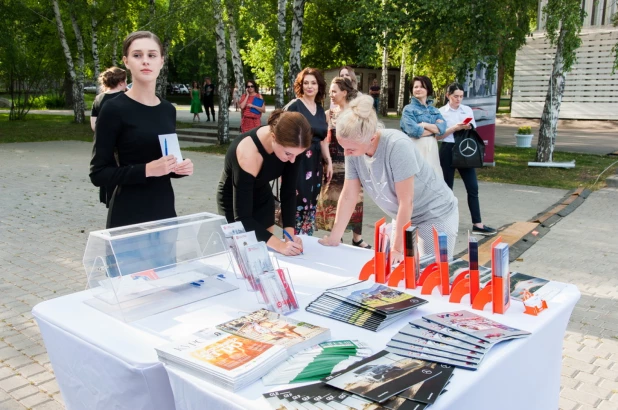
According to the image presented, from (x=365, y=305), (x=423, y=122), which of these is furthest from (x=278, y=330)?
(x=423, y=122)

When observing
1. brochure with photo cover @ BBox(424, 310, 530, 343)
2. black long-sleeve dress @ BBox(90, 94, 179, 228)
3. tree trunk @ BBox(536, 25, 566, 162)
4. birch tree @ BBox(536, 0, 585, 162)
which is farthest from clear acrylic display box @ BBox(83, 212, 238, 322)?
tree trunk @ BBox(536, 25, 566, 162)

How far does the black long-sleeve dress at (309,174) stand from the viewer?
4.61 meters

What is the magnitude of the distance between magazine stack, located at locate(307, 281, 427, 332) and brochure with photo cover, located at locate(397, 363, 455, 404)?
385mm

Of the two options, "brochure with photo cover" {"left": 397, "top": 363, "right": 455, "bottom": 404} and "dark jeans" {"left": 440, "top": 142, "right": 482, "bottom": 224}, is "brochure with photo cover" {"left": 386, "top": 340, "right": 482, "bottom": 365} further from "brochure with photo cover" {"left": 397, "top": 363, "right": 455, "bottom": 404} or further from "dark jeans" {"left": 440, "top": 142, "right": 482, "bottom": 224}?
"dark jeans" {"left": 440, "top": 142, "right": 482, "bottom": 224}

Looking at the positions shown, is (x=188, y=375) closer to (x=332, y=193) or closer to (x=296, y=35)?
(x=332, y=193)

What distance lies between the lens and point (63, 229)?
21.6ft

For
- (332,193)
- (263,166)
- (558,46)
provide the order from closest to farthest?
(263,166) < (332,193) < (558,46)

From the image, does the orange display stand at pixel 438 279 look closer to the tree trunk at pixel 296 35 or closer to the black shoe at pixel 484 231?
the black shoe at pixel 484 231

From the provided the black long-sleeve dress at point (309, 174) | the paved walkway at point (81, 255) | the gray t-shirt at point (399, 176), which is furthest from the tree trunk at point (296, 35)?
the gray t-shirt at point (399, 176)

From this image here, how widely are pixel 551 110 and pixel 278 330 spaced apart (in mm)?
10874

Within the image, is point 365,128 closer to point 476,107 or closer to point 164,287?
point 164,287

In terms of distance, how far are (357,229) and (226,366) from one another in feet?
12.9

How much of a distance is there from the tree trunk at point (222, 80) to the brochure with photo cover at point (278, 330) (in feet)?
38.2

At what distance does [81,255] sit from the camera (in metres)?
5.56
